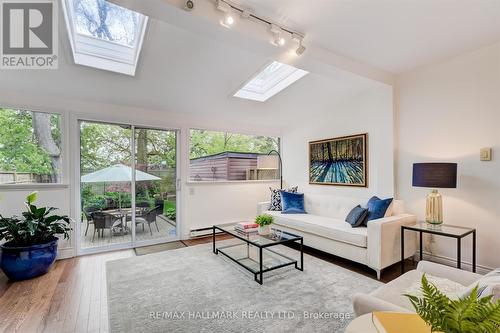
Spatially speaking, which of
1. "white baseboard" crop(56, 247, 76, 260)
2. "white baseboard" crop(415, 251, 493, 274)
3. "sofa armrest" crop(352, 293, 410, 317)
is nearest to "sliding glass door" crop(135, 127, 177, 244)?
"white baseboard" crop(56, 247, 76, 260)

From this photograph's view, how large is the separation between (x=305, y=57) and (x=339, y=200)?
7.67ft

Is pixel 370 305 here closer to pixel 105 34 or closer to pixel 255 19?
pixel 255 19

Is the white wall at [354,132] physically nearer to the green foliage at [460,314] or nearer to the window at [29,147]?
the green foliage at [460,314]

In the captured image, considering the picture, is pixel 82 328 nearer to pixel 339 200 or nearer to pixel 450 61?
pixel 339 200

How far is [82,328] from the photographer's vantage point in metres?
1.99

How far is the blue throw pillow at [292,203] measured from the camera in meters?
4.37

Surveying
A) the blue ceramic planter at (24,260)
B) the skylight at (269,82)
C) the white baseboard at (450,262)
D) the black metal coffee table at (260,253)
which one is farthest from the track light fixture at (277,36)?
the blue ceramic planter at (24,260)

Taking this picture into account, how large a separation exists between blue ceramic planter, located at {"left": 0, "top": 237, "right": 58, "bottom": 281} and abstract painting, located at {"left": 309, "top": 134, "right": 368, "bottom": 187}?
4.28 metres

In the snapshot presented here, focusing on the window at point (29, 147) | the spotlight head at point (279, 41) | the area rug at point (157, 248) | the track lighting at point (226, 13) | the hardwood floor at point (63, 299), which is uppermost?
the track lighting at point (226, 13)

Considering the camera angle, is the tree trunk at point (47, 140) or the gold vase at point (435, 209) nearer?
the gold vase at point (435, 209)

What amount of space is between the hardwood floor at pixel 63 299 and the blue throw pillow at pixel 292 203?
107 cm

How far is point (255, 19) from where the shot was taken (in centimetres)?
231

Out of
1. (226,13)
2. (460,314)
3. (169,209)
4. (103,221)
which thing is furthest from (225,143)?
(460,314)

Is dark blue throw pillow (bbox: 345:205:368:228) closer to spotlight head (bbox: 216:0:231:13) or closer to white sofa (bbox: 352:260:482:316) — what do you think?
white sofa (bbox: 352:260:482:316)
